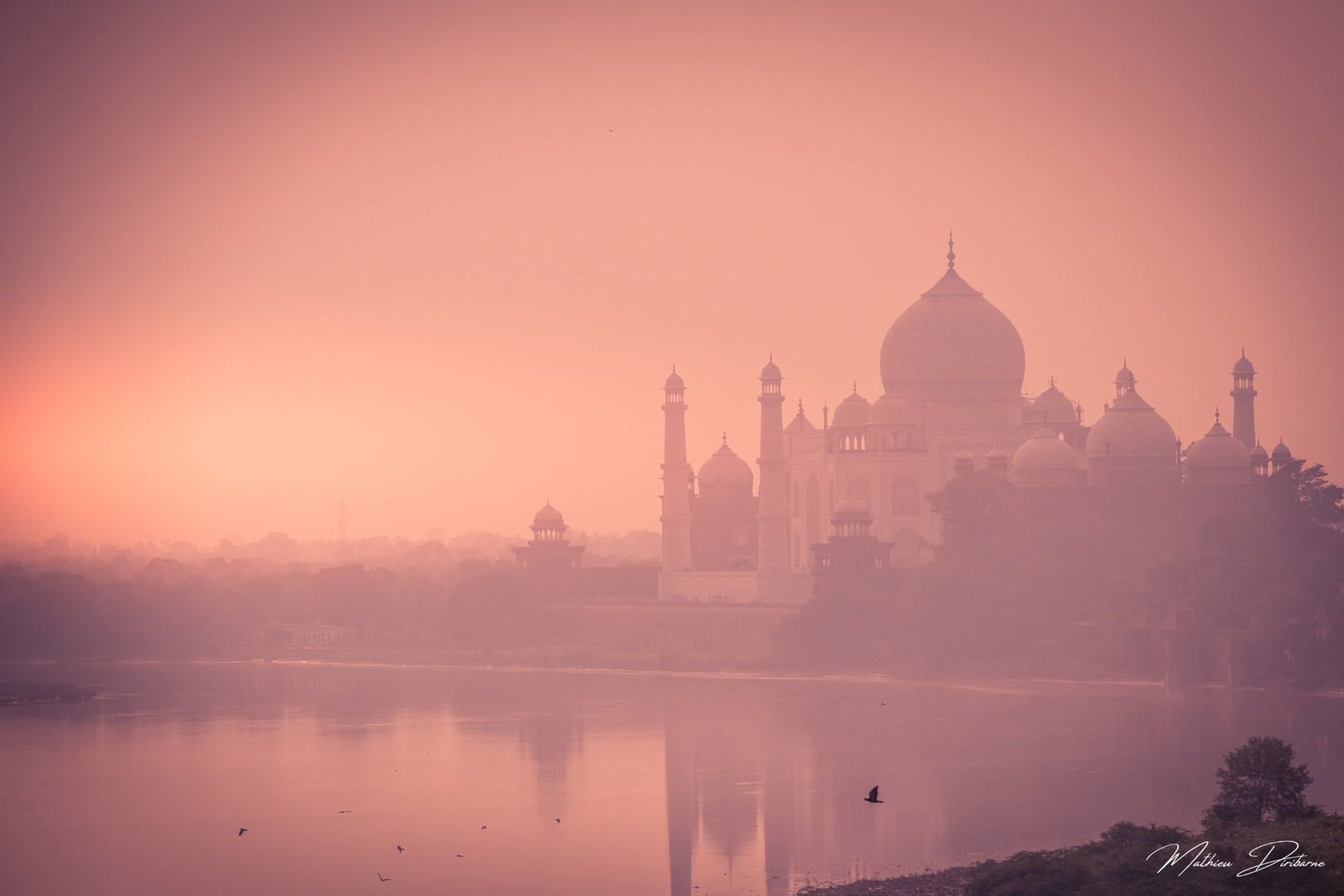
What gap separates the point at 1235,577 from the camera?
153ft

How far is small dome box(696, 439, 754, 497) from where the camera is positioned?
221 ft

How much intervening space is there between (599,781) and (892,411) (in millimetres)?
24029

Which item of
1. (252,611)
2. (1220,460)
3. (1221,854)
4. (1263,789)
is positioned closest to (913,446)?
(1220,460)

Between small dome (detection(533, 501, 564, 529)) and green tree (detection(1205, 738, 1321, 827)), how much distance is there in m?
41.1

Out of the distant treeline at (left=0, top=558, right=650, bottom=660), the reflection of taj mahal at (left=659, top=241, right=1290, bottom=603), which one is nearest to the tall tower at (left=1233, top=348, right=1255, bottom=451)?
the reflection of taj mahal at (left=659, top=241, right=1290, bottom=603)

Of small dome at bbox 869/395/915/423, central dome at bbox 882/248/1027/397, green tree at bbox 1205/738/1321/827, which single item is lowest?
green tree at bbox 1205/738/1321/827

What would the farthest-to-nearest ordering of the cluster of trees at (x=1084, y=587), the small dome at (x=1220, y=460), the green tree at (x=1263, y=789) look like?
the small dome at (x=1220, y=460) → the cluster of trees at (x=1084, y=587) → the green tree at (x=1263, y=789)

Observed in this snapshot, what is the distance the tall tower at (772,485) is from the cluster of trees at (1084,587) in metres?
3.48

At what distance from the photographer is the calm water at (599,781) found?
98.4 ft

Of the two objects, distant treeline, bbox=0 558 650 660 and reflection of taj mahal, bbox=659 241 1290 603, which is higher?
reflection of taj mahal, bbox=659 241 1290 603

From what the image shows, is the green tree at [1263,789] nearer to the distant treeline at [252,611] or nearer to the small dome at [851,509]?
the small dome at [851,509]

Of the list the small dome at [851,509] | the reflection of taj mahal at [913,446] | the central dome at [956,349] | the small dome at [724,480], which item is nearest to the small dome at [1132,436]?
the reflection of taj mahal at [913,446]

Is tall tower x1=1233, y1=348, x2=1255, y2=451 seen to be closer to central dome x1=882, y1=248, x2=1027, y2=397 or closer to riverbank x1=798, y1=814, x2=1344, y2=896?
central dome x1=882, y1=248, x2=1027, y2=397

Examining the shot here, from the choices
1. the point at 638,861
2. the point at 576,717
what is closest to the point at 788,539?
the point at 576,717
